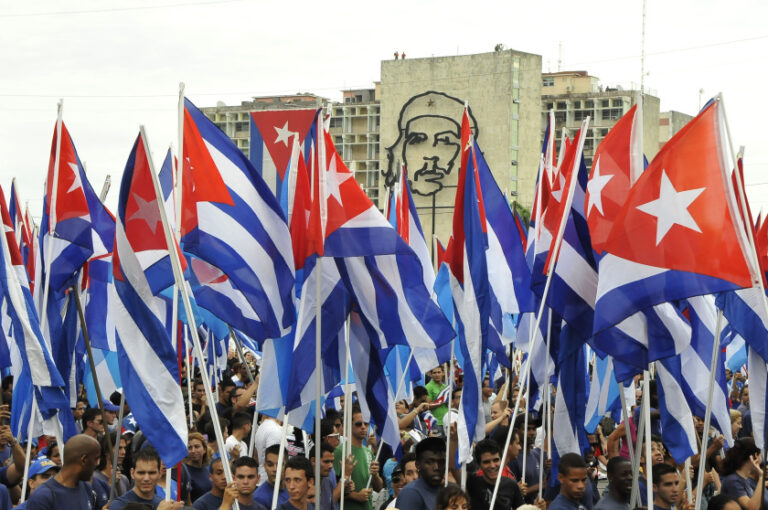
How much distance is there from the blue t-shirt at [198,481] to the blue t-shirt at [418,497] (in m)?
2.06

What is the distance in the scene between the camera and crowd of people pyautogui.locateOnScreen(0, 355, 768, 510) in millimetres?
8281

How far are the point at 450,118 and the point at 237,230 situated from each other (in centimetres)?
7692

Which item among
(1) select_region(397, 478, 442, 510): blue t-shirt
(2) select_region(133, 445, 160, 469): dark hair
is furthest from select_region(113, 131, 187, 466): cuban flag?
(1) select_region(397, 478, 442, 510): blue t-shirt

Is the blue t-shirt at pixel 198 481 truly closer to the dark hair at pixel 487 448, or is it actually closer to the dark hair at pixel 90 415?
the dark hair at pixel 90 415

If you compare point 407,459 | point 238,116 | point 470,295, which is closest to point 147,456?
point 407,459

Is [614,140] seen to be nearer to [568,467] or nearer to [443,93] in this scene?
[568,467]

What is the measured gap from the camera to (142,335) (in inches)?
333

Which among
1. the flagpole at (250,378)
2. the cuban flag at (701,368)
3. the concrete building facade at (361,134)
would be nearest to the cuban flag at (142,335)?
the flagpole at (250,378)

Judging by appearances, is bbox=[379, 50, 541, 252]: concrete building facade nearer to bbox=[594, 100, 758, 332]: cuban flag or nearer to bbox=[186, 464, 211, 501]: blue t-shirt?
bbox=[186, 464, 211, 501]: blue t-shirt

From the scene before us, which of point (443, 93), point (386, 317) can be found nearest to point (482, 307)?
point (386, 317)

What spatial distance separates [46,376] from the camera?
384 inches

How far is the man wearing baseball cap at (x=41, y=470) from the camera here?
897 centimetres

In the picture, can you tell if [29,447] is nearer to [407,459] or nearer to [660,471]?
[407,459]

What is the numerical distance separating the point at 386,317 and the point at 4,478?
3.24m
